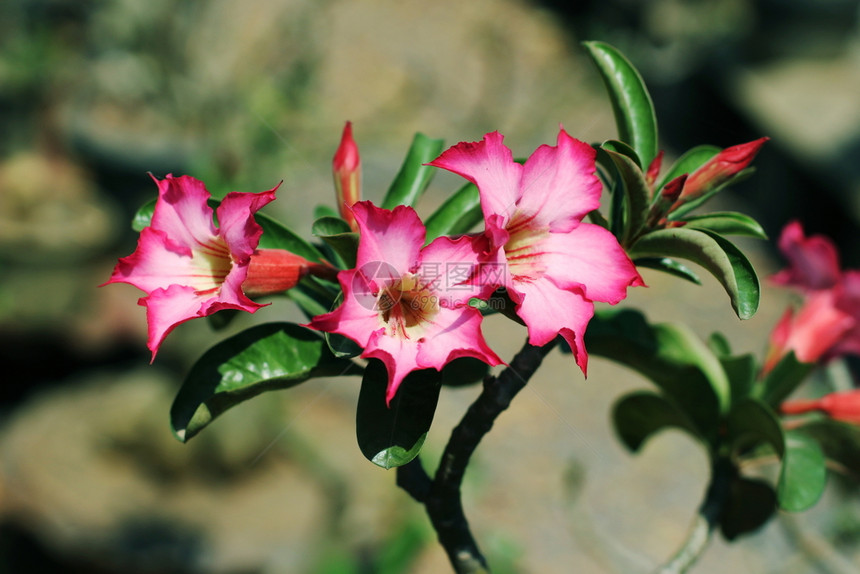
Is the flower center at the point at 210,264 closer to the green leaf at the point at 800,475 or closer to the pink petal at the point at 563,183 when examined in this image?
the pink petal at the point at 563,183

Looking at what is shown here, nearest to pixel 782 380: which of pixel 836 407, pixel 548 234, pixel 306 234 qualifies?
pixel 836 407

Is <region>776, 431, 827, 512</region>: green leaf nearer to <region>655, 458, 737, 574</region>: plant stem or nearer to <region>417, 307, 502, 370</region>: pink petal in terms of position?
<region>655, 458, 737, 574</region>: plant stem

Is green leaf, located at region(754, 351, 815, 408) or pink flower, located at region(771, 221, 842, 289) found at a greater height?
pink flower, located at region(771, 221, 842, 289)

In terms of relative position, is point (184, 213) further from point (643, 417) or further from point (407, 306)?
point (643, 417)

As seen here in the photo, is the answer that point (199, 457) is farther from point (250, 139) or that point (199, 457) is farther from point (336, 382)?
point (250, 139)

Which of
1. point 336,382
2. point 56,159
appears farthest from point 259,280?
point 56,159

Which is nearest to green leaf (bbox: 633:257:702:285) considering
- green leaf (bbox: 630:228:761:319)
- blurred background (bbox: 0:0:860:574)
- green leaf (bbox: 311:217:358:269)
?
green leaf (bbox: 630:228:761:319)

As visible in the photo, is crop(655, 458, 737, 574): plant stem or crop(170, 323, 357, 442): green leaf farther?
crop(655, 458, 737, 574): plant stem

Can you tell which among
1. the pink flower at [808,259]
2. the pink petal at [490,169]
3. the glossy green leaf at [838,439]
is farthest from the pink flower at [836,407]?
the pink petal at [490,169]
